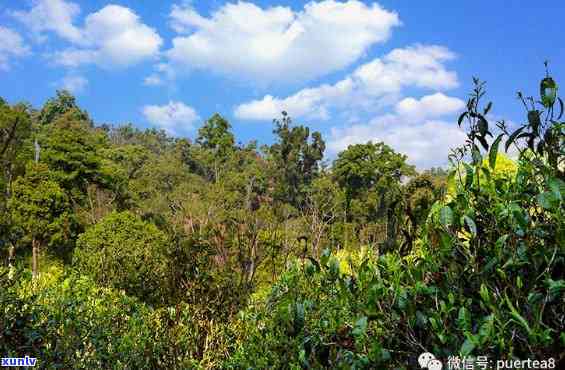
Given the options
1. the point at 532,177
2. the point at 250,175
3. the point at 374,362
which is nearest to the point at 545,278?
the point at 532,177

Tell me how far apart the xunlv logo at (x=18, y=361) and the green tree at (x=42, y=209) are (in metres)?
18.7

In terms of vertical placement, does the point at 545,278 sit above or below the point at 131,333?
above

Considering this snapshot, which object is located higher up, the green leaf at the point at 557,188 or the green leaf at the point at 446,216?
the green leaf at the point at 557,188

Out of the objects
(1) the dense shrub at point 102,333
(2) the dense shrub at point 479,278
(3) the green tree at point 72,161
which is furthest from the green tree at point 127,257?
(3) the green tree at point 72,161

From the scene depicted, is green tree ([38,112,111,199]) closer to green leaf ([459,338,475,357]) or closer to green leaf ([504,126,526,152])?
green leaf ([504,126,526,152])

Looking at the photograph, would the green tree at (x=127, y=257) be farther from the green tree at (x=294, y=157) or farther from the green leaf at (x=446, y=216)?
the green tree at (x=294, y=157)

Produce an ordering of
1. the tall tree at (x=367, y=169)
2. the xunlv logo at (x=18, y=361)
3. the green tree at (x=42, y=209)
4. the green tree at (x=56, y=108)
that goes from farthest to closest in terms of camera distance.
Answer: the green tree at (x=56, y=108) < the tall tree at (x=367, y=169) < the green tree at (x=42, y=209) < the xunlv logo at (x=18, y=361)

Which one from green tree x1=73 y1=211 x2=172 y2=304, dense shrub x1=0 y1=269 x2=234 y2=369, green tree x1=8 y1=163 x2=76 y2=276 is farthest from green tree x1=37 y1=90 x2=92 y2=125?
dense shrub x1=0 y1=269 x2=234 y2=369

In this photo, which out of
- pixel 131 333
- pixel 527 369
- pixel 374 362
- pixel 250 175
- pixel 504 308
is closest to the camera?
pixel 527 369

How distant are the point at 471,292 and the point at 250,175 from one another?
39.0 m

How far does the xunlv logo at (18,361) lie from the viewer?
3029 millimetres

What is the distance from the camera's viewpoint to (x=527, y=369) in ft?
3.28

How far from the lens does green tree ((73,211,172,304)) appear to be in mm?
7336

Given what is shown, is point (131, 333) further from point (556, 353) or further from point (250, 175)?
point (250, 175)
